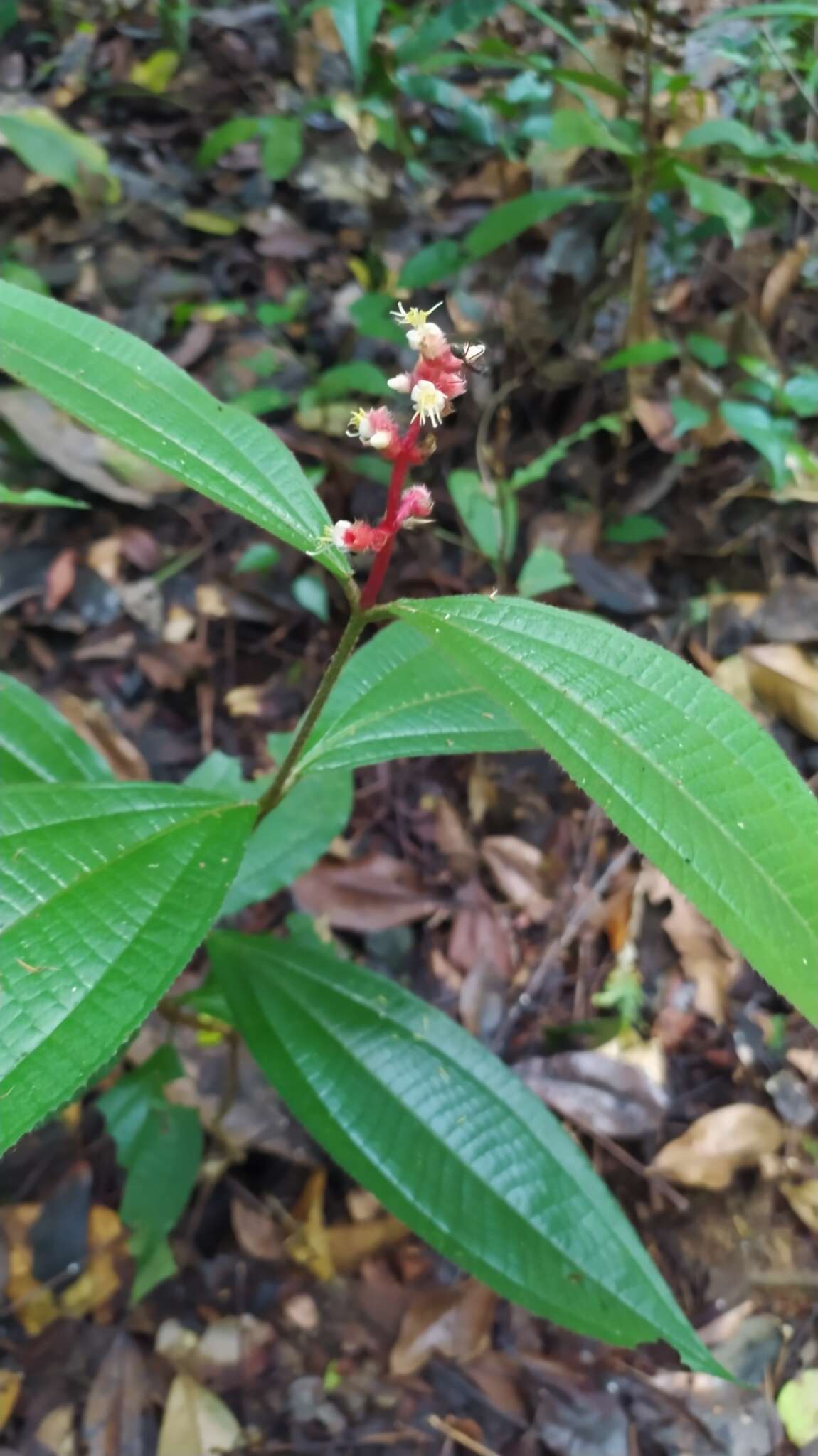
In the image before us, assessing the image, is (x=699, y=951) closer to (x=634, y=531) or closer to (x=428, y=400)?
(x=634, y=531)

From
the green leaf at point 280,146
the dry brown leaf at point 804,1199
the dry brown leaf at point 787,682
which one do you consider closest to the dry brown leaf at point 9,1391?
the dry brown leaf at point 804,1199

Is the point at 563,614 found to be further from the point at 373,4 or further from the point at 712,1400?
the point at 373,4

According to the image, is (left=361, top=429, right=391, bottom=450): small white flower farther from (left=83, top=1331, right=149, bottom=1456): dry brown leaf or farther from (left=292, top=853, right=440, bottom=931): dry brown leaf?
(left=83, top=1331, right=149, bottom=1456): dry brown leaf

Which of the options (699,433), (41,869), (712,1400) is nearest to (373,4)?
(699,433)

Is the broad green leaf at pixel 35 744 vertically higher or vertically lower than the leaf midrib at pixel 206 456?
lower

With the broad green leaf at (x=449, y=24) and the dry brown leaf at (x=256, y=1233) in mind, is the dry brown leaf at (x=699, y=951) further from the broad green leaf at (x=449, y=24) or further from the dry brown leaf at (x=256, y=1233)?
the broad green leaf at (x=449, y=24)

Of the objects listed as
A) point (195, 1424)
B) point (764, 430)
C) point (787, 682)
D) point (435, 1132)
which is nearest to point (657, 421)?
point (764, 430)
